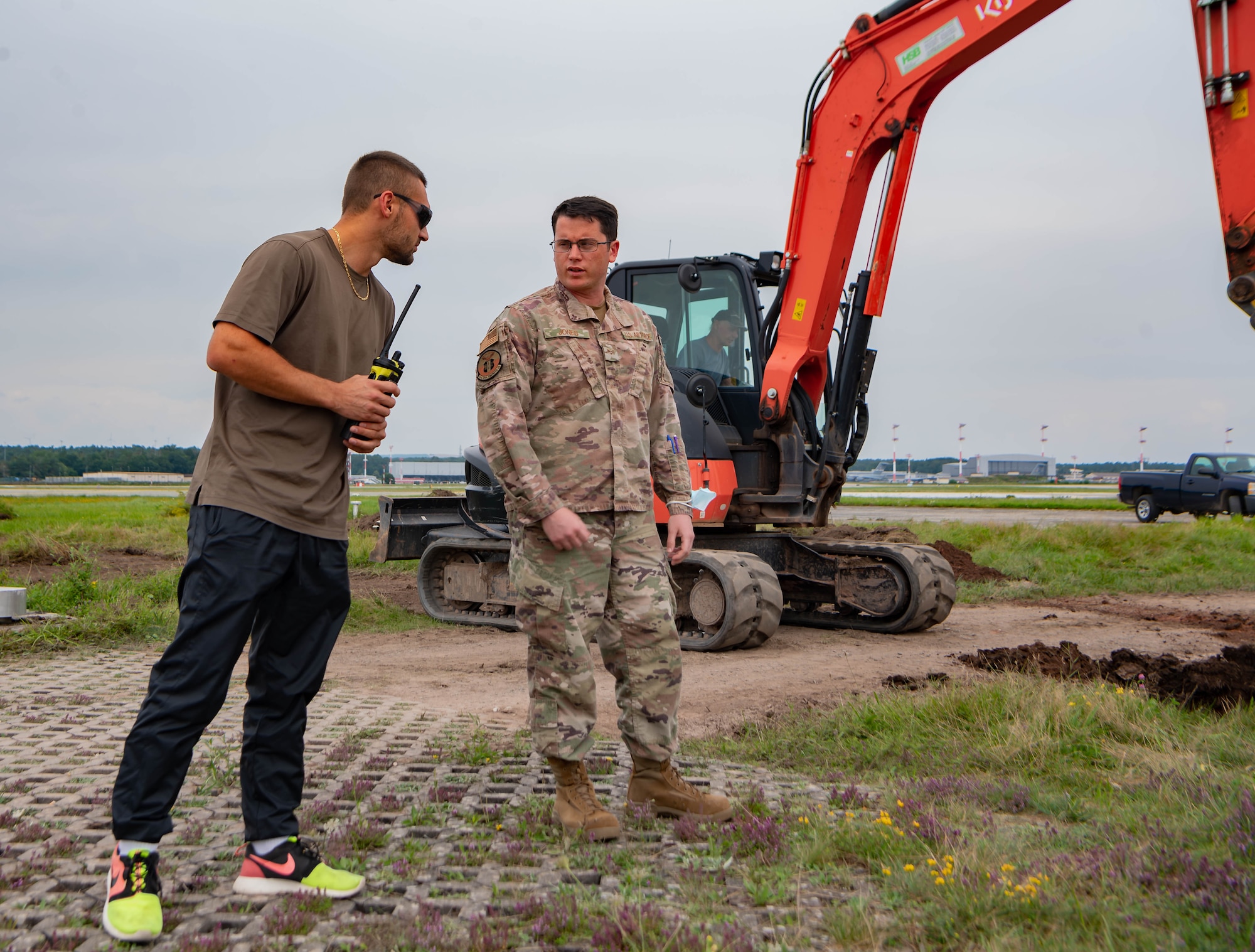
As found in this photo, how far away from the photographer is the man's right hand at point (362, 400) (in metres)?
3.02

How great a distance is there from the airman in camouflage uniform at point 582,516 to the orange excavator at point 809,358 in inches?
168

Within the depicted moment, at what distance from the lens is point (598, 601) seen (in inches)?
144

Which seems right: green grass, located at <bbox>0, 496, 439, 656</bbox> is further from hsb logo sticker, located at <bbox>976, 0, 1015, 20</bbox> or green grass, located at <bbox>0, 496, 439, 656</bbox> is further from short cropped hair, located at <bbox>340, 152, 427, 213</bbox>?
hsb logo sticker, located at <bbox>976, 0, 1015, 20</bbox>

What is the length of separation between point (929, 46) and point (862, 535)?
4.97 meters

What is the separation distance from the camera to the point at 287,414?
3.03 m

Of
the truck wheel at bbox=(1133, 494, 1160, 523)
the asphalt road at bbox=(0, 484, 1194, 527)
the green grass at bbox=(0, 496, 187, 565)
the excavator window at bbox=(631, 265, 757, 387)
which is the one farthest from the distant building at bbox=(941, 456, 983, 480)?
the excavator window at bbox=(631, 265, 757, 387)

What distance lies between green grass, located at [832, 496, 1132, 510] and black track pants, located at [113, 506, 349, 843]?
2711cm

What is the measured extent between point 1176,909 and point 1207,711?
8.79ft

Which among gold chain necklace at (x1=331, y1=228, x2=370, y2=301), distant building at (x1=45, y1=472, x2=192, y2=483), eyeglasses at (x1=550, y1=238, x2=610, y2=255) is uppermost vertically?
eyeglasses at (x1=550, y1=238, x2=610, y2=255)

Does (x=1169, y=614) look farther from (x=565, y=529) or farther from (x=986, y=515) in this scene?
(x=986, y=515)

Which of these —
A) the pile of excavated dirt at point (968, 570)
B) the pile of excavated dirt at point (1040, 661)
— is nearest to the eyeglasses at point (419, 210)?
the pile of excavated dirt at point (1040, 661)

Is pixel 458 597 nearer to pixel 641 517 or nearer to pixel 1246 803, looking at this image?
pixel 641 517

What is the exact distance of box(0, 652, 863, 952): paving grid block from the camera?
111 inches

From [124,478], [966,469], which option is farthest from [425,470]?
[966,469]
